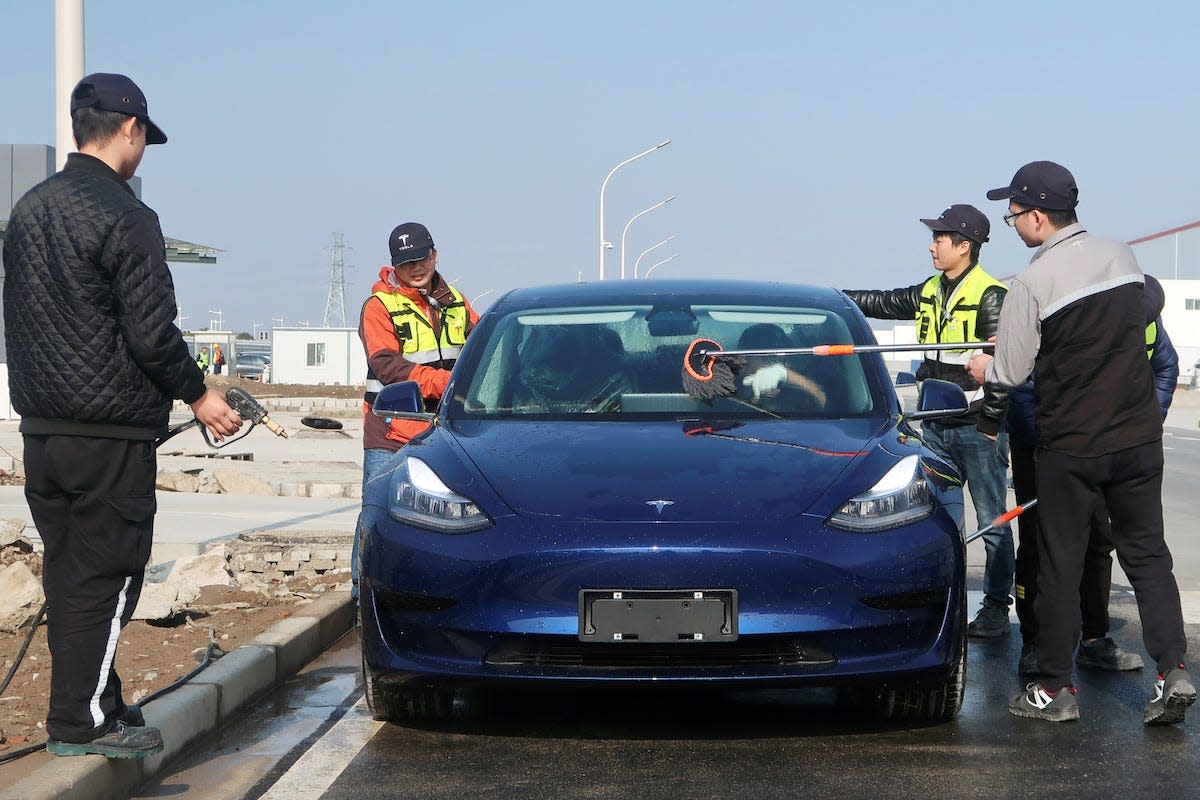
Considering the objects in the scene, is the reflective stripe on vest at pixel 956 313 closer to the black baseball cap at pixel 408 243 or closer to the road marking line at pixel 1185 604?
the road marking line at pixel 1185 604

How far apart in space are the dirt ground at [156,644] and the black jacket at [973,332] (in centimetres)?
313

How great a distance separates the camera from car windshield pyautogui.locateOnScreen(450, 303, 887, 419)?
6.24 m

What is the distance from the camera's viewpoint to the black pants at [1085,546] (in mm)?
5785

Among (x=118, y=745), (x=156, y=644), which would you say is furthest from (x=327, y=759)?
(x=156, y=644)

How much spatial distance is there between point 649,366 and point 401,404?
95 cm

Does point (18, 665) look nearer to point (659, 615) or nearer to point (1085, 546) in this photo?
point (659, 615)

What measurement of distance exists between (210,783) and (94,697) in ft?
1.61

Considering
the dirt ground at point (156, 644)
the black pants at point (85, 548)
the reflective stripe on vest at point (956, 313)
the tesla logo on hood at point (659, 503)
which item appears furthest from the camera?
the reflective stripe on vest at point (956, 313)

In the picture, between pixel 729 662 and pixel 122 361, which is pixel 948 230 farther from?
pixel 122 361

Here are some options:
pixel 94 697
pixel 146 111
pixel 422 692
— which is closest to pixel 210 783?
pixel 94 697

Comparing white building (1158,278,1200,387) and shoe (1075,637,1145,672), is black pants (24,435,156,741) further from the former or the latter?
white building (1158,278,1200,387)

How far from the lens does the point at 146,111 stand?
4.84 m

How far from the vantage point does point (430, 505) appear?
5.42 metres

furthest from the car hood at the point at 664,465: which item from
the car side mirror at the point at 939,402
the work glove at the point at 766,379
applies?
the work glove at the point at 766,379
